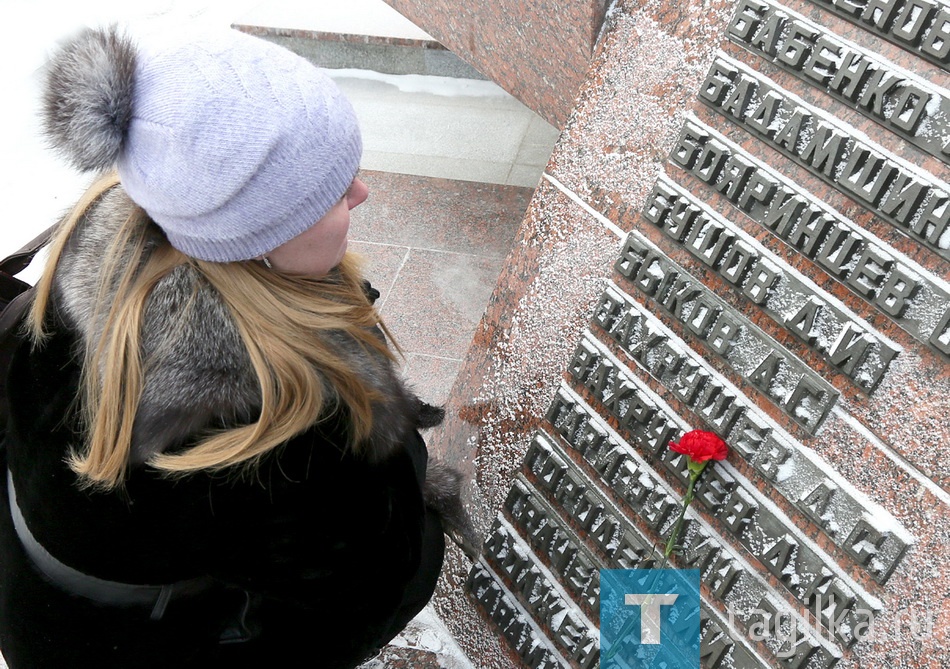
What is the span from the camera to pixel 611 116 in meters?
2.45

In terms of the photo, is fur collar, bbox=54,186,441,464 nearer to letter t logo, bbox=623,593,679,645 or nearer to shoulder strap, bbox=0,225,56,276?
shoulder strap, bbox=0,225,56,276

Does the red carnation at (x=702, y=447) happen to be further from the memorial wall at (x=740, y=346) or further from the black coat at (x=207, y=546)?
the black coat at (x=207, y=546)

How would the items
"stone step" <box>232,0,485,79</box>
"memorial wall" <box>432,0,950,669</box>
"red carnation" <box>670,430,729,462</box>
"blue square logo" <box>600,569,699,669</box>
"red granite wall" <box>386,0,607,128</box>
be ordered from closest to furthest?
1. "memorial wall" <box>432,0,950,669</box>
2. "red carnation" <box>670,430,729,462</box>
3. "blue square logo" <box>600,569,699,669</box>
4. "red granite wall" <box>386,0,607,128</box>
5. "stone step" <box>232,0,485,79</box>

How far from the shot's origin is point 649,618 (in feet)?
7.34

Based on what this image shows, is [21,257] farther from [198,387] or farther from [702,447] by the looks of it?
[702,447]

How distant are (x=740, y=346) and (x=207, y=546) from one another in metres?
1.32

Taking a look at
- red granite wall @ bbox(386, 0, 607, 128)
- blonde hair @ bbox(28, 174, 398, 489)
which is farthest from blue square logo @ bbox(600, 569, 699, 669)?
red granite wall @ bbox(386, 0, 607, 128)

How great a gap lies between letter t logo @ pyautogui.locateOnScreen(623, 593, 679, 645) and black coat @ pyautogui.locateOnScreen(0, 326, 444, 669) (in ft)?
2.26

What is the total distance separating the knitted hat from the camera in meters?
1.36

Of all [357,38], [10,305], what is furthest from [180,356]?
[357,38]

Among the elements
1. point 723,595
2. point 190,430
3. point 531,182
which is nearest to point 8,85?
point 531,182

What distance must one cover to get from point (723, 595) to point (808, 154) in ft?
3.60

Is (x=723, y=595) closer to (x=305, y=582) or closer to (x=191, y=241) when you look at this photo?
(x=305, y=582)

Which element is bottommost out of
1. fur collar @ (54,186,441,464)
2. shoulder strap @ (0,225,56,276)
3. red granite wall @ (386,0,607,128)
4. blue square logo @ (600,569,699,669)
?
blue square logo @ (600,569,699,669)
